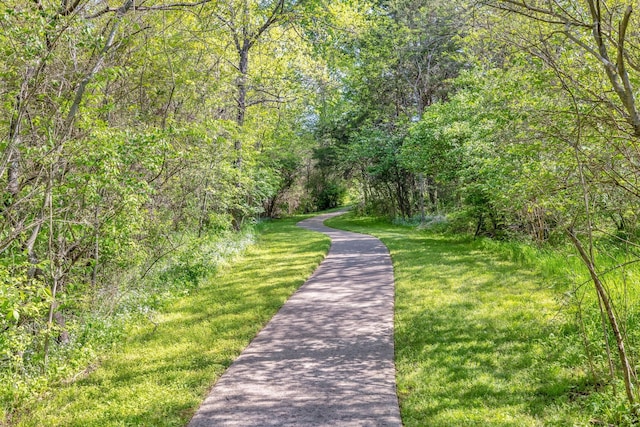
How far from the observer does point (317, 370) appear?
4.67 meters

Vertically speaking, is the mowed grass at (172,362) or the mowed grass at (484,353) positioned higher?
the mowed grass at (172,362)

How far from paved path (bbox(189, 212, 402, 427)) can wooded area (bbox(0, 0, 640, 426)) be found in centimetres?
173

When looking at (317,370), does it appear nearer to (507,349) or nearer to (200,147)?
(507,349)

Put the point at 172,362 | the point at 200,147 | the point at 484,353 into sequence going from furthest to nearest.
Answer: the point at 200,147
the point at 172,362
the point at 484,353

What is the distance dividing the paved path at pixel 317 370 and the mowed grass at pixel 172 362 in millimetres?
243

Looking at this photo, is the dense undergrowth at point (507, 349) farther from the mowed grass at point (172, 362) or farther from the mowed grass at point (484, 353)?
the mowed grass at point (172, 362)

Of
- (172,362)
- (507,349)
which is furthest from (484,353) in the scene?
(172,362)

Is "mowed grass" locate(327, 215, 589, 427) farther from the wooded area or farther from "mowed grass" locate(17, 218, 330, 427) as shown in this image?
"mowed grass" locate(17, 218, 330, 427)

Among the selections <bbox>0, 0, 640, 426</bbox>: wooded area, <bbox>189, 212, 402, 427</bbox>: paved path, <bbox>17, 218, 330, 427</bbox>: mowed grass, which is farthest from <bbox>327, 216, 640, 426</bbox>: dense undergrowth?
<bbox>17, 218, 330, 427</bbox>: mowed grass

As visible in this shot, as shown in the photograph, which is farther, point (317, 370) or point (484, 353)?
point (484, 353)

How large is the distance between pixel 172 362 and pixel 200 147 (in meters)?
4.69

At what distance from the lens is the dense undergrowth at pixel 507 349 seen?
3.58 meters

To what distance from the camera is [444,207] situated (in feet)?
65.8

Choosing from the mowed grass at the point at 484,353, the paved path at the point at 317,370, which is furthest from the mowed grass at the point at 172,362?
the mowed grass at the point at 484,353
